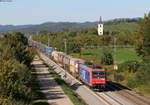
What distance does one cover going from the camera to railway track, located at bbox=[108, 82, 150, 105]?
1446 inches

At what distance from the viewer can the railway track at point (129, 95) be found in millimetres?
36719

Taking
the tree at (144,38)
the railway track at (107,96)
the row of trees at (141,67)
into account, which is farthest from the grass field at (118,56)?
the railway track at (107,96)

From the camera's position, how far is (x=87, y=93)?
43250 mm

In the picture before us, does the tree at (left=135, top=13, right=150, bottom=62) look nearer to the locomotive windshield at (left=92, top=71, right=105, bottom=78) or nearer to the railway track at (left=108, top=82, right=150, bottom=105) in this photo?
the railway track at (left=108, top=82, right=150, bottom=105)

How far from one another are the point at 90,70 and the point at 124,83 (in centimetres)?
1248

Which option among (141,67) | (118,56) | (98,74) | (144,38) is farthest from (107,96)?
(118,56)

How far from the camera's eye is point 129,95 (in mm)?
41188

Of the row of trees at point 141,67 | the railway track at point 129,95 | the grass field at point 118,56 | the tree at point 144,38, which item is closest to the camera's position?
the railway track at point 129,95

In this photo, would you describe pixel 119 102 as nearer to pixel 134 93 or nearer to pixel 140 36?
pixel 134 93

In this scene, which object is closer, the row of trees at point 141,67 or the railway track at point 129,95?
the railway track at point 129,95

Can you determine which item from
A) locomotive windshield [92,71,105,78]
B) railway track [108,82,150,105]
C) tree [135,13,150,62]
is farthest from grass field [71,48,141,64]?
locomotive windshield [92,71,105,78]

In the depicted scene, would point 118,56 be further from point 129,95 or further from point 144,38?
point 129,95

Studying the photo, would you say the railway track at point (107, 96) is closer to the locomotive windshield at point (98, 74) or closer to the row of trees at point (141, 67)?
the locomotive windshield at point (98, 74)

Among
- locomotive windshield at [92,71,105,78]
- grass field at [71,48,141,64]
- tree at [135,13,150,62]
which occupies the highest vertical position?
tree at [135,13,150,62]
